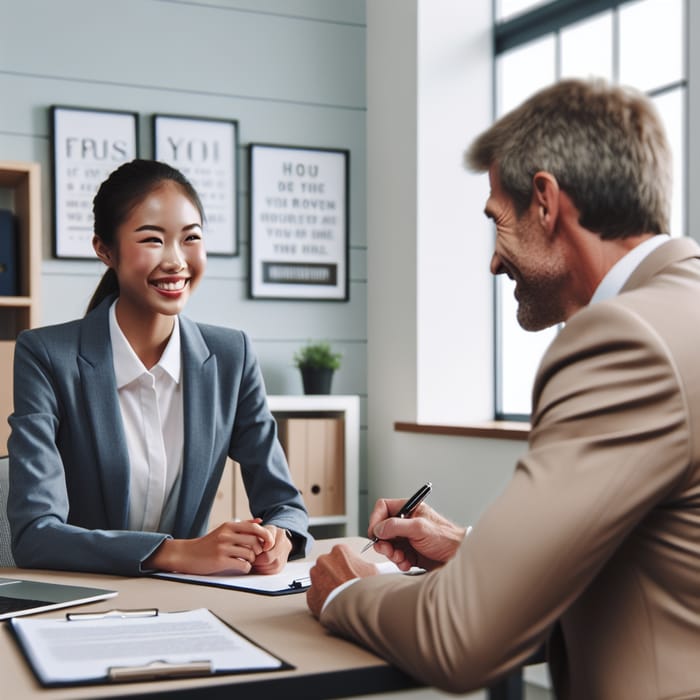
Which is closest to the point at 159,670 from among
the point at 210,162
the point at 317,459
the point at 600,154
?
the point at 600,154

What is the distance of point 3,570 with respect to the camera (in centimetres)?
167

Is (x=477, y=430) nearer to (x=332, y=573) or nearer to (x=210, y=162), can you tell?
(x=210, y=162)

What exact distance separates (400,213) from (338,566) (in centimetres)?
288

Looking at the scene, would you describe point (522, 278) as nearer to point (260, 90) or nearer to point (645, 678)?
point (645, 678)

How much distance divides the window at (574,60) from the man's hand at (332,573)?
1776 millimetres

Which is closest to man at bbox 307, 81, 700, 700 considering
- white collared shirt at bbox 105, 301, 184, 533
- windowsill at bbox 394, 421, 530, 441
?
white collared shirt at bbox 105, 301, 184, 533

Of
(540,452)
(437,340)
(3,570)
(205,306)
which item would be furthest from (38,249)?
(540,452)

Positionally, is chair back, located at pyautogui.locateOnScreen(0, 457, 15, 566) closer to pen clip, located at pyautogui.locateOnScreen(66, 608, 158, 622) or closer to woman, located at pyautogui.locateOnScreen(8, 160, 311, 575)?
woman, located at pyautogui.locateOnScreen(8, 160, 311, 575)

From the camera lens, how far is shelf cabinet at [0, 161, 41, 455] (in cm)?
321

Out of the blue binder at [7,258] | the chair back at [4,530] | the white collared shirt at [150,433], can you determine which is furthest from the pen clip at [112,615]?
the blue binder at [7,258]

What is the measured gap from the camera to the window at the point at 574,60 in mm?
3133

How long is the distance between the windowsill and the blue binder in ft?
5.09

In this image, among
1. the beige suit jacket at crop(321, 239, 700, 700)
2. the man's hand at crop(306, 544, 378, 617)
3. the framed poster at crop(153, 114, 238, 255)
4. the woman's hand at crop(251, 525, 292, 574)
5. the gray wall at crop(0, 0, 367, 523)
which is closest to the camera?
the beige suit jacket at crop(321, 239, 700, 700)

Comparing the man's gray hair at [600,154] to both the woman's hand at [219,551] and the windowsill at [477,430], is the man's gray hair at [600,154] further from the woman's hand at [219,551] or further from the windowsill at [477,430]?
the windowsill at [477,430]
